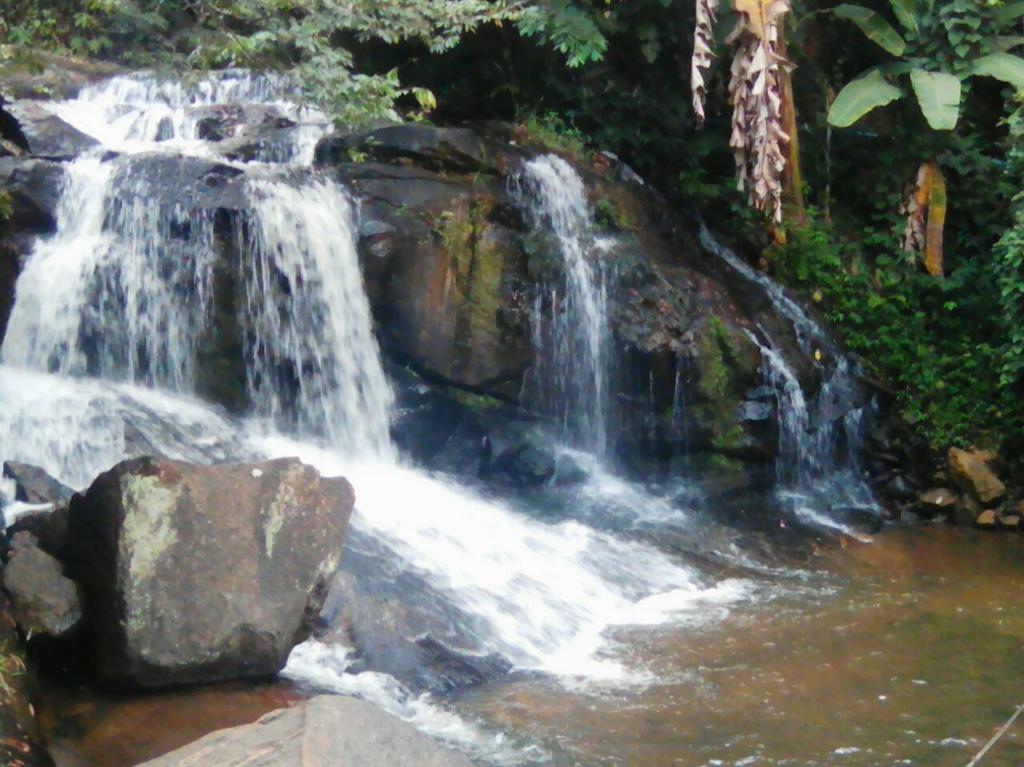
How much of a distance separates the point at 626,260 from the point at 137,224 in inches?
184

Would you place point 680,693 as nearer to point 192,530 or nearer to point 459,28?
point 192,530

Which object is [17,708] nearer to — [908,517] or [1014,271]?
[908,517]

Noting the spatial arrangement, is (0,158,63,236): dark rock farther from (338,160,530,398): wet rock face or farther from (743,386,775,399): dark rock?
(743,386,775,399): dark rock

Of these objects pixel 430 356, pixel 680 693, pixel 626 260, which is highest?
pixel 626 260

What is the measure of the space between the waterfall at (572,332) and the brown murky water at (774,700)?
2.93 meters

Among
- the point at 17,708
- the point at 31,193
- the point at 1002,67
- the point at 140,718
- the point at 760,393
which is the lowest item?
the point at 140,718

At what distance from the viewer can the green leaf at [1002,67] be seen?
471 inches

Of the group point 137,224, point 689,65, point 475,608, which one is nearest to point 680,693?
point 475,608

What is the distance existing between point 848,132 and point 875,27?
1377 mm

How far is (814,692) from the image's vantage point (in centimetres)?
656

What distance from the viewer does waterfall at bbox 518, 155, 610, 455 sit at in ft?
35.4

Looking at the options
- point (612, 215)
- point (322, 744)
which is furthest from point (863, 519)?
point (322, 744)

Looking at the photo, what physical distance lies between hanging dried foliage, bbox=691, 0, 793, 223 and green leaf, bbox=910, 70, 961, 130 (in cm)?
152

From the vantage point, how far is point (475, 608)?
7504mm
